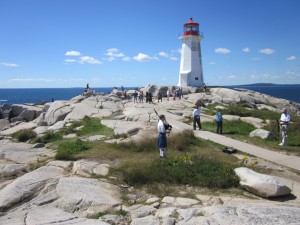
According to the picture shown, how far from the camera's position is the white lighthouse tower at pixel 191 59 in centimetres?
4759

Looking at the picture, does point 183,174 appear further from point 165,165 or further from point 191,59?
point 191,59

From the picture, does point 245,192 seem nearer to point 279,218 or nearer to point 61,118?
point 279,218

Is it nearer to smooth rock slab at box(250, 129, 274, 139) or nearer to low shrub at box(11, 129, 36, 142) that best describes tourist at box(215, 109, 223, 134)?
smooth rock slab at box(250, 129, 274, 139)

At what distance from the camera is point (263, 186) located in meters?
9.99

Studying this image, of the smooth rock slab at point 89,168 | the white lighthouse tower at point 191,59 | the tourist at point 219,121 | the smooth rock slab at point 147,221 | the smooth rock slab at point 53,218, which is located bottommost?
the smooth rock slab at point 53,218

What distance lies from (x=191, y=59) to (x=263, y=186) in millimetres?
39031

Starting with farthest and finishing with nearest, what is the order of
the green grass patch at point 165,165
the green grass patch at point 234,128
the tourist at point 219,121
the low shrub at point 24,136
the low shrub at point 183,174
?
the low shrub at point 24,136 → the green grass patch at point 234,128 → the tourist at point 219,121 → the green grass patch at point 165,165 → the low shrub at point 183,174

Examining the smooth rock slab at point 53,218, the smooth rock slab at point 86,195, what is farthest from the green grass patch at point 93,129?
the smooth rock slab at point 53,218

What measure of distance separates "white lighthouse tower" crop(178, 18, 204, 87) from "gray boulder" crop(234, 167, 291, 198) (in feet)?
123

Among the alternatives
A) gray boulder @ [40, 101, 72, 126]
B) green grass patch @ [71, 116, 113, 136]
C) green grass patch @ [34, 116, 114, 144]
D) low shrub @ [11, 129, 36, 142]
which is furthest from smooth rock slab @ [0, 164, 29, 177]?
gray boulder @ [40, 101, 72, 126]

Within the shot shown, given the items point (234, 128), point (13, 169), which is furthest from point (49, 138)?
point (234, 128)

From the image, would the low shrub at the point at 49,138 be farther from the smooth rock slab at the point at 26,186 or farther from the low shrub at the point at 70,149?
the smooth rock slab at the point at 26,186

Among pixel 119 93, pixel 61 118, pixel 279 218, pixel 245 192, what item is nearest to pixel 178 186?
pixel 245 192

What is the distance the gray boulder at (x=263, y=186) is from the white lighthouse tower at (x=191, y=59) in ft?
123
